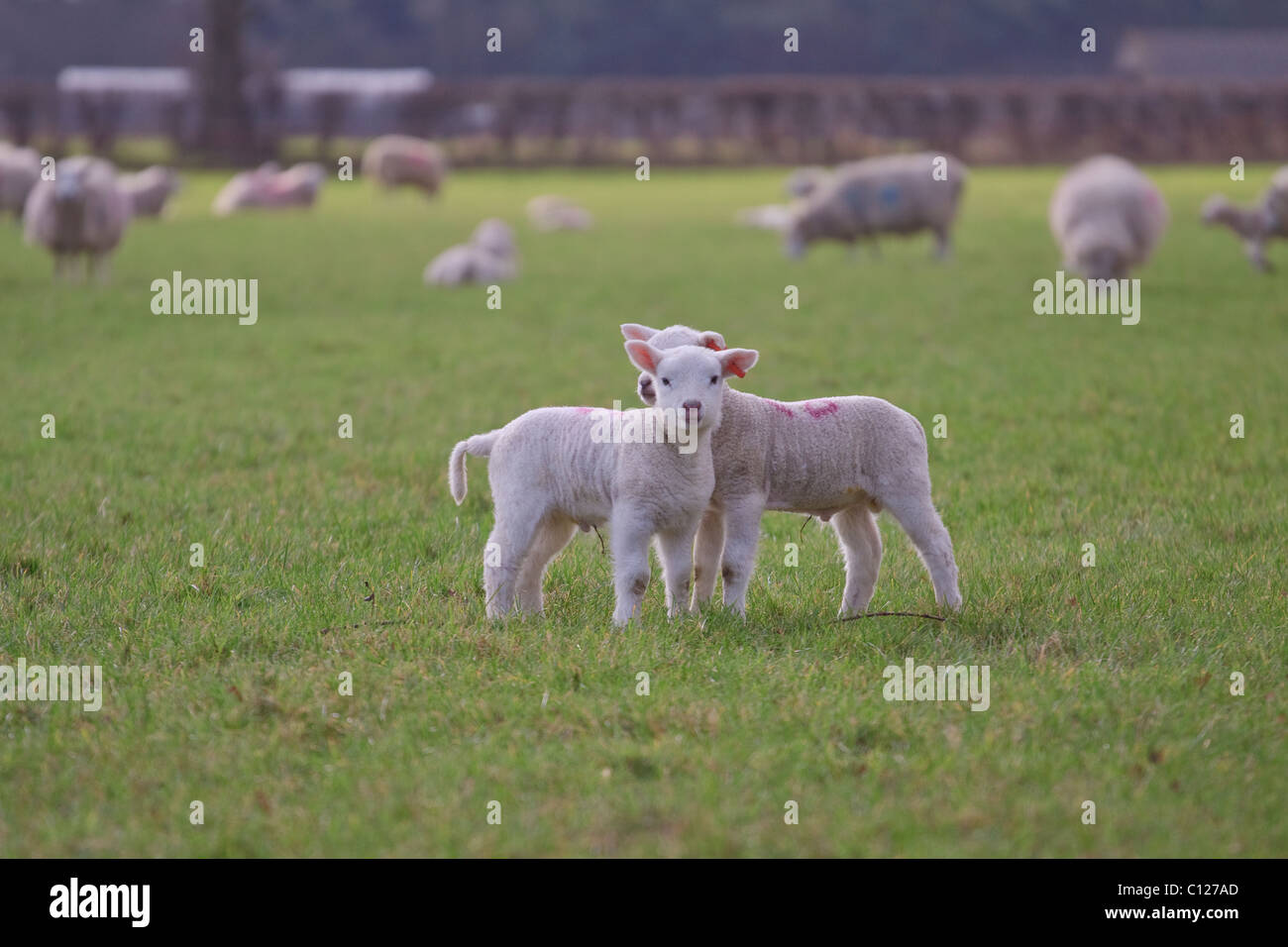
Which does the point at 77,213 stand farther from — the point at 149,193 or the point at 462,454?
the point at 149,193

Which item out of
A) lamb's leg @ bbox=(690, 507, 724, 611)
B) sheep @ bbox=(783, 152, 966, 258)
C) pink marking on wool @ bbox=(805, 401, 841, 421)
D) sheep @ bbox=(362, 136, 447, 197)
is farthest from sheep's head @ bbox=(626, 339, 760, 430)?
sheep @ bbox=(362, 136, 447, 197)

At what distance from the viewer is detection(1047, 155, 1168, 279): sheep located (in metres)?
14.3

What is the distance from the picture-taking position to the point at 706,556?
5.02 meters

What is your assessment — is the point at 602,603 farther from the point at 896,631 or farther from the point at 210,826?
the point at 210,826

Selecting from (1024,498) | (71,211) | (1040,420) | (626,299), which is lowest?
(1024,498)

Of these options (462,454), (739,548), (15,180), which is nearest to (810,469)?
(739,548)

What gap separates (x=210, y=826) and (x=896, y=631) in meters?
2.27

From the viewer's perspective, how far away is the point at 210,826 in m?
Answer: 3.38

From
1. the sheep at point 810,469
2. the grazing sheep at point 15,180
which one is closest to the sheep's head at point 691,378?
the sheep at point 810,469

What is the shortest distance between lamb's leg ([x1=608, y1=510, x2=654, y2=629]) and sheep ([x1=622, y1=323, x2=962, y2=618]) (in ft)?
1.06

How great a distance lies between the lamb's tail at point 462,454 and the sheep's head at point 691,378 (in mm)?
720

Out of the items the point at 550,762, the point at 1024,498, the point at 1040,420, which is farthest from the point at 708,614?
the point at 1040,420

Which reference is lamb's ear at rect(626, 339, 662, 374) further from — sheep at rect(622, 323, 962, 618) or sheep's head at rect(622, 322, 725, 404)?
sheep's head at rect(622, 322, 725, 404)

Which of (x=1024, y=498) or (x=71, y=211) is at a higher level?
(x=71, y=211)
